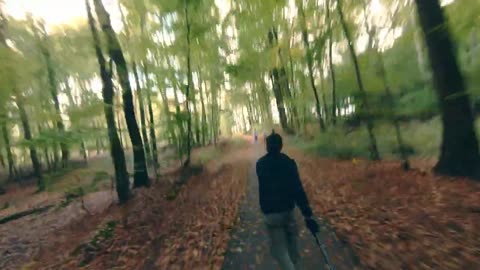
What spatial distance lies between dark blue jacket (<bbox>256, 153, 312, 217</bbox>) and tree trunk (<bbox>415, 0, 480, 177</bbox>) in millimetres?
5180

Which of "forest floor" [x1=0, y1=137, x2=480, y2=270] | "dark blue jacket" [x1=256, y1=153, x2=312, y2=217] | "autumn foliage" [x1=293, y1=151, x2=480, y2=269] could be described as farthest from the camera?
"forest floor" [x1=0, y1=137, x2=480, y2=270]

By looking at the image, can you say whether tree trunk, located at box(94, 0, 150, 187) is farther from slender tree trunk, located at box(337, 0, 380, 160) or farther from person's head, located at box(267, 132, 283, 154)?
person's head, located at box(267, 132, 283, 154)

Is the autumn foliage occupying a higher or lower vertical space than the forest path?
higher

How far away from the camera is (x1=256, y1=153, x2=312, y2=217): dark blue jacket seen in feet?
12.8

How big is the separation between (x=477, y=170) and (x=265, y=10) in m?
10.7

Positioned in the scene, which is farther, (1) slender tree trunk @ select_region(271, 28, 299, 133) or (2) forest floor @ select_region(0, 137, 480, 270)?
(1) slender tree trunk @ select_region(271, 28, 299, 133)

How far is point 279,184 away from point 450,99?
5631 mm

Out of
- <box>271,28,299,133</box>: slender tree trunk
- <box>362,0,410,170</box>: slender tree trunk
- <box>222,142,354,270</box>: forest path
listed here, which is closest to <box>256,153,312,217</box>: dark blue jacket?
<box>222,142,354,270</box>: forest path

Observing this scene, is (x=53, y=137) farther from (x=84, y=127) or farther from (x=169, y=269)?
(x=169, y=269)

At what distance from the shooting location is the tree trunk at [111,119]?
35.0 ft

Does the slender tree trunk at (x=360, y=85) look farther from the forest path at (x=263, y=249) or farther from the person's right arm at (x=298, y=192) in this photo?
the person's right arm at (x=298, y=192)

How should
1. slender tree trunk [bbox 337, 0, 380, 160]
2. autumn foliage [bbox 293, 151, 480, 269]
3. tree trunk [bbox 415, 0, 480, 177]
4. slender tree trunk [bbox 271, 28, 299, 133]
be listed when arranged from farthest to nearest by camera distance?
slender tree trunk [bbox 271, 28, 299, 133], slender tree trunk [bbox 337, 0, 380, 160], tree trunk [bbox 415, 0, 480, 177], autumn foliage [bbox 293, 151, 480, 269]

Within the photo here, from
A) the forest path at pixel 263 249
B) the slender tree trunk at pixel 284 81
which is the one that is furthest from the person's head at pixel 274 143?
the slender tree trunk at pixel 284 81

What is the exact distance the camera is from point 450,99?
7434 mm
